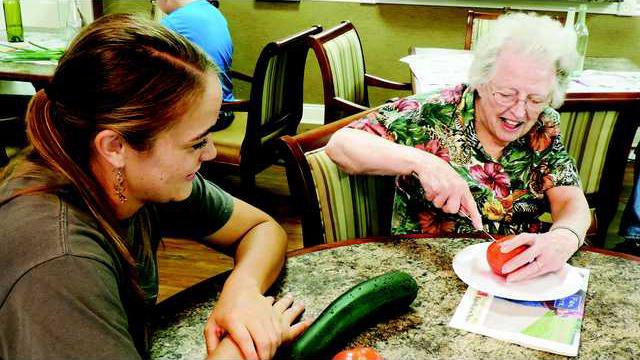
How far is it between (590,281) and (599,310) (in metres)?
0.11

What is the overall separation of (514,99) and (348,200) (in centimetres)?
49

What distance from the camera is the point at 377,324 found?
1058mm

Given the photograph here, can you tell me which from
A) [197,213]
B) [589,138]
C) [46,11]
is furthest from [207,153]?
[46,11]

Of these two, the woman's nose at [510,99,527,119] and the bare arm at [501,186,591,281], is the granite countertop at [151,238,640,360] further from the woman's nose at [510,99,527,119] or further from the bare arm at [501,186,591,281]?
the woman's nose at [510,99,527,119]

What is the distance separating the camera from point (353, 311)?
0.99 metres

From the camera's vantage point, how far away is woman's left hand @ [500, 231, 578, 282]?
117 cm

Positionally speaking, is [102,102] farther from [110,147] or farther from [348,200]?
[348,200]

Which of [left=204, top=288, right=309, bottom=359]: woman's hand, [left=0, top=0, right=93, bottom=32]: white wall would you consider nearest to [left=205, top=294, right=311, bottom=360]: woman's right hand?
[left=204, top=288, right=309, bottom=359]: woman's hand

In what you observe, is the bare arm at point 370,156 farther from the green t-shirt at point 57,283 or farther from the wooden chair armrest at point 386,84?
the wooden chair armrest at point 386,84

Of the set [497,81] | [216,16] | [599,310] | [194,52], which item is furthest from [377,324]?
[216,16]

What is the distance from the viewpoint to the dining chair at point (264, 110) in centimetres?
269

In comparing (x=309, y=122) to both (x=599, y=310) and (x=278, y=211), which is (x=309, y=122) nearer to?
(x=278, y=211)

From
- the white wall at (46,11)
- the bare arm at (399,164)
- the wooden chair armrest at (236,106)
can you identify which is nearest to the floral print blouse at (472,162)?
the bare arm at (399,164)

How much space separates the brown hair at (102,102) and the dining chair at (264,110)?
5.46 feet
